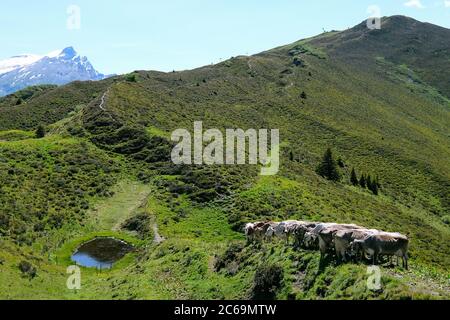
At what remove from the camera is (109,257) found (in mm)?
38781

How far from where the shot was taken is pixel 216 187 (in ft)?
180

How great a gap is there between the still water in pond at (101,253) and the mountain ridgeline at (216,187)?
1320 mm

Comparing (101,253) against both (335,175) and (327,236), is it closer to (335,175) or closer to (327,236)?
(327,236)

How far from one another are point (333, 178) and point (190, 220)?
34.4 metres

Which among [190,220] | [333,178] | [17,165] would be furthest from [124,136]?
[333,178]

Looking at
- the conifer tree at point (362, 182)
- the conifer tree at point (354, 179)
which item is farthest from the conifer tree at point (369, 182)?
the conifer tree at point (354, 179)

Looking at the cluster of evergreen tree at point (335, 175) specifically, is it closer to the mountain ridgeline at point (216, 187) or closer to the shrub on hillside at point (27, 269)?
the mountain ridgeline at point (216, 187)

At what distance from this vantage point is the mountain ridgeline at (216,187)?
82.8 ft

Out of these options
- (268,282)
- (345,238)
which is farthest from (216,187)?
(345,238)

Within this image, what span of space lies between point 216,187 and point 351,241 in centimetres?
3580

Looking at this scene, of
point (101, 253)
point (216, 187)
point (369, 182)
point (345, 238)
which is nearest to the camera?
point (345, 238)

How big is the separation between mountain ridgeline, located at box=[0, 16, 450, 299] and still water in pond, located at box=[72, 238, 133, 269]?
1.32 meters

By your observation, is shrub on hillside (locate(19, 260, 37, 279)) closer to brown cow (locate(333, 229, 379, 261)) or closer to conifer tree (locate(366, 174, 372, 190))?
brown cow (locate(333, 229, 379, 261))
